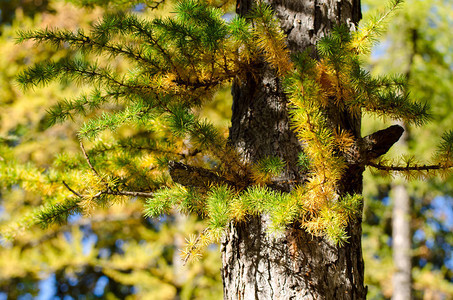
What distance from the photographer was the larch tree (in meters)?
1.32

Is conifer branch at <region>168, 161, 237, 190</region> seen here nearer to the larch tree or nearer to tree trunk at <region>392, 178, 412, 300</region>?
the larch tree

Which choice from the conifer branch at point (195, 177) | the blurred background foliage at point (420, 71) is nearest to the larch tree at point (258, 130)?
the conifer branch at point (195, 177)

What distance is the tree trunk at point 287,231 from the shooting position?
1433mm

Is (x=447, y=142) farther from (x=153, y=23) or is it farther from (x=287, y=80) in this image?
(x=153, y=23)

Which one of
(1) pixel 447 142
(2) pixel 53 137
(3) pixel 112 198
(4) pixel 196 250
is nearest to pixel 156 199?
(4) pixel 196 250

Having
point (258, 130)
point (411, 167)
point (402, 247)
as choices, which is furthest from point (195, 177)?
point (402, 247)

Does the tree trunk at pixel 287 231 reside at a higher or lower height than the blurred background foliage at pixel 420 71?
lower

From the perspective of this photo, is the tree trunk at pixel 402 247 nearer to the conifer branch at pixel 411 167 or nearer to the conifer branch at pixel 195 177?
the conifer branch at pixel 411 167

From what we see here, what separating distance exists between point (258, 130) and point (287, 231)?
0.45 meters

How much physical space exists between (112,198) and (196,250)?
1.58 feet

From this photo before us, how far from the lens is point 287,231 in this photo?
57.4 inches

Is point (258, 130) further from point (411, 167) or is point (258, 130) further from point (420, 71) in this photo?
point (420, 71)

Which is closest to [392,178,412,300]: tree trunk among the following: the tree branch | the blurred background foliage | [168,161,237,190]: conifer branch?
the blurred background foliage

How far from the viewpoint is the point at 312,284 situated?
1.42 metres
